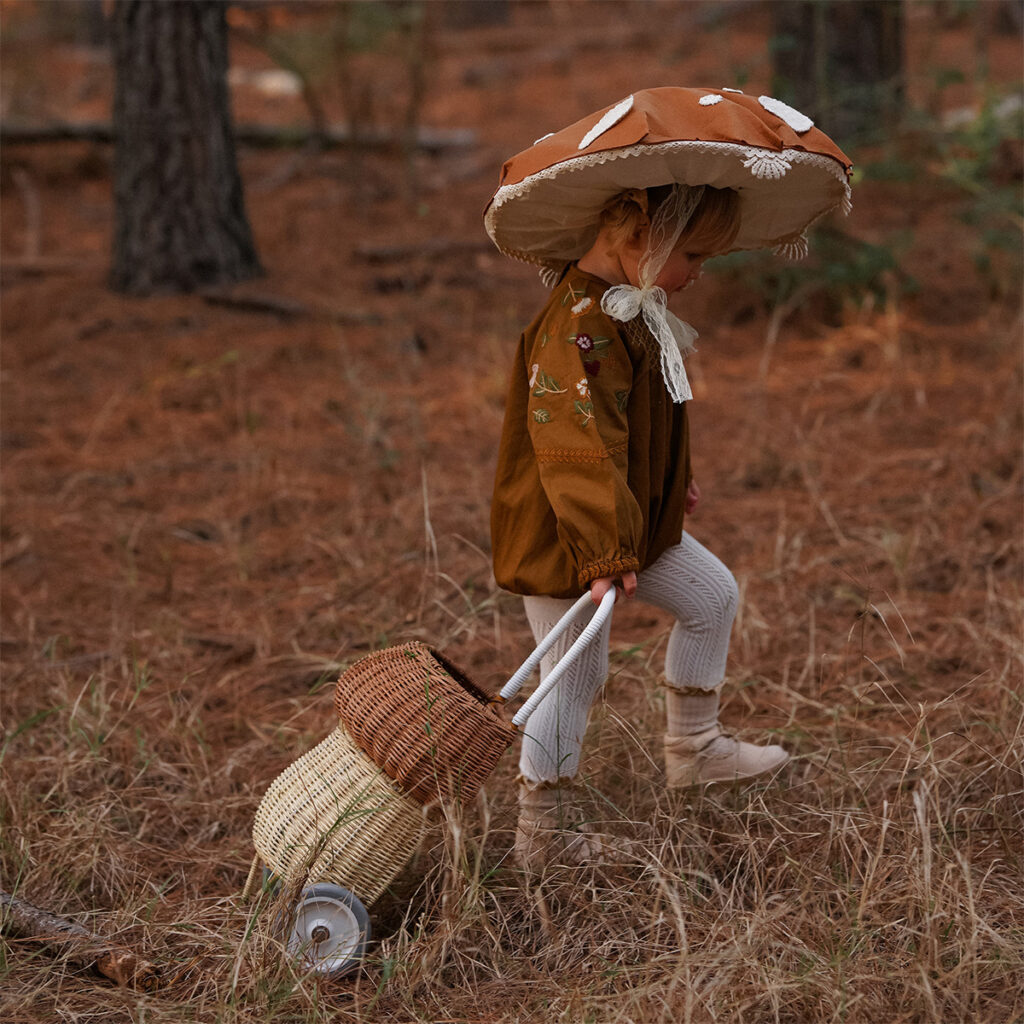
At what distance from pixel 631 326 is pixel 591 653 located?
2.37ft

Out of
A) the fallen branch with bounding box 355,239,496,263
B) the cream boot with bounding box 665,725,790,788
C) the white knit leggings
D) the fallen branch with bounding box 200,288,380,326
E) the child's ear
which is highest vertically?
the child's ear

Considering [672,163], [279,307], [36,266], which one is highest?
[672,163]

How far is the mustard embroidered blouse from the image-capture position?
8.18 feet

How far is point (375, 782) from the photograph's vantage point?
8.55 ft

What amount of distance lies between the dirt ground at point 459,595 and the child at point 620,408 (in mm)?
187

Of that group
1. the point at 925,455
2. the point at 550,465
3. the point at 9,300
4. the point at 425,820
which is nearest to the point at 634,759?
the point at 425,820

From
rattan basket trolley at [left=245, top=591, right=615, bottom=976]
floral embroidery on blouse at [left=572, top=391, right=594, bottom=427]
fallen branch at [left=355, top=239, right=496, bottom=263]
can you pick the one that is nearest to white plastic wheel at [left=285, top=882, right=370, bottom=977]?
rattan basket trolley at [left=245, top=591, right=615, bottom=976]

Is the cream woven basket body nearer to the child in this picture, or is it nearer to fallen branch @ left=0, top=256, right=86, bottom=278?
the child

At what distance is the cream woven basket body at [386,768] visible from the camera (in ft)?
8.27

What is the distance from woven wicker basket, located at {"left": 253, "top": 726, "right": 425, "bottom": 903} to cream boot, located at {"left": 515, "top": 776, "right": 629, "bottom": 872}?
1.05ft

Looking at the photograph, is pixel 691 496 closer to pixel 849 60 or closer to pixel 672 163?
pixel 672 163

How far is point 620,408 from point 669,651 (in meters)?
0.71

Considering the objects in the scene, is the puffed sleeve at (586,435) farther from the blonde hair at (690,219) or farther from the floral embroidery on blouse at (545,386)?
the blonde hair at (690,219)

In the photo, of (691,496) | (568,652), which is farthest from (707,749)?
(568,652)
